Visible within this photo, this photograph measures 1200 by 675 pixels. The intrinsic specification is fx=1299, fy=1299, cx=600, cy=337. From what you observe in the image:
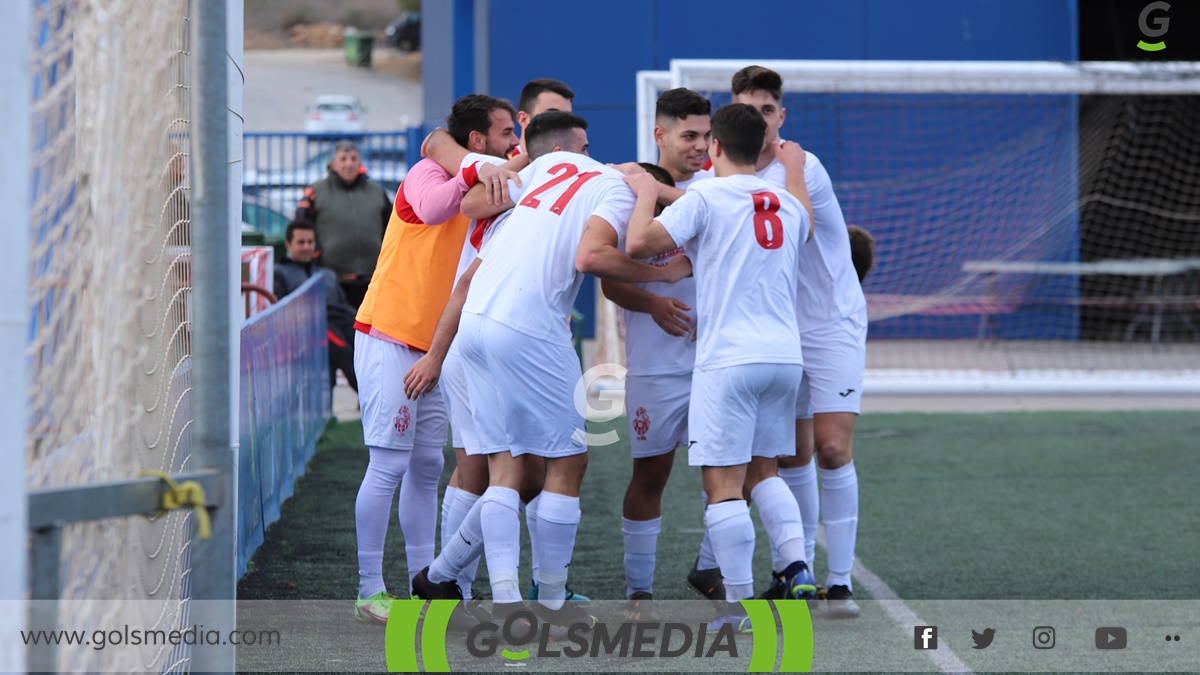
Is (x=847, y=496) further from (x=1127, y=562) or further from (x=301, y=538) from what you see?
(x=301, y=538)

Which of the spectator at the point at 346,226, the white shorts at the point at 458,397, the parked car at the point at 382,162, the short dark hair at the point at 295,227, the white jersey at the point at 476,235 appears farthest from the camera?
the parked car at the point at 382,162

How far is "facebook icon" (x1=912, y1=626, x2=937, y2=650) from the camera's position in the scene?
4.23 metres

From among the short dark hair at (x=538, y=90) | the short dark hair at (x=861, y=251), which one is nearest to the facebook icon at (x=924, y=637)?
the short dark hair at (x=861, y=251)

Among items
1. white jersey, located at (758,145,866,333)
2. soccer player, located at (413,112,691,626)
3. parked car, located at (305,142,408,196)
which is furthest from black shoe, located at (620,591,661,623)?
parked car, located at (305,142,408,196)

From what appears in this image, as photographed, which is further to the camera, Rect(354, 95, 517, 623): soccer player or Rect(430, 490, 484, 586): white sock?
Rect(354, 95, 517, 623): soccer player

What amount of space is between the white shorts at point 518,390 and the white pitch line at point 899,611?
4.32 feet

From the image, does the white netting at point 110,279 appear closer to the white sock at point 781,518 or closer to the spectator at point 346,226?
the white sock at point 781,518

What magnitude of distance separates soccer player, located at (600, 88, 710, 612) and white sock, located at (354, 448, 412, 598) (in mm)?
840

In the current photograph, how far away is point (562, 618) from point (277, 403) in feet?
7.98

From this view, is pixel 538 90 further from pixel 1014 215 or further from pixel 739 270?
pixel 1014 215

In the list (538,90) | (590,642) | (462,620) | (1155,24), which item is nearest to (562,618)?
(590,642)

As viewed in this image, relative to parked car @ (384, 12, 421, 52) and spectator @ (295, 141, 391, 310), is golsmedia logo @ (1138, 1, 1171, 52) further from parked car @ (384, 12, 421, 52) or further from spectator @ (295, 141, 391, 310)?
parked car @ (384, 12, 421, 52)

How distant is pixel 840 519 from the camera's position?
4797 millimetres

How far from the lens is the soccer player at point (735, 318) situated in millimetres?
4195
